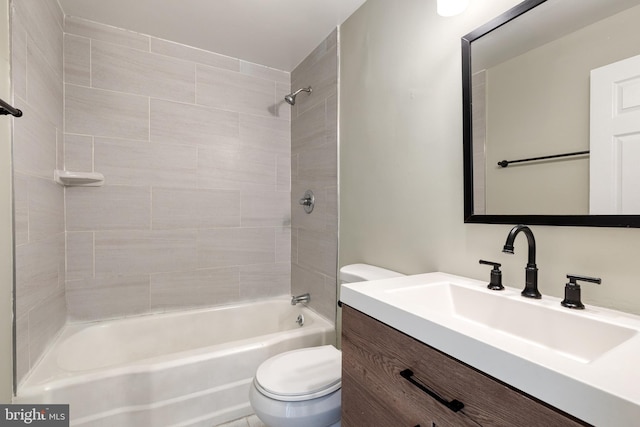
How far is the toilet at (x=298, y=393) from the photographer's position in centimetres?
117

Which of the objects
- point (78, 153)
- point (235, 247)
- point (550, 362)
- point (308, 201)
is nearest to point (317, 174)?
point (308, 201)

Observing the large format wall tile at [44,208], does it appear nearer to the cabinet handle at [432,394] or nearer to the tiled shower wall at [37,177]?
the tiled shower wall at [37,177]

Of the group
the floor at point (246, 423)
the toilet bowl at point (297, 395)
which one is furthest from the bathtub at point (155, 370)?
the toilet bowl at point (297, 395)

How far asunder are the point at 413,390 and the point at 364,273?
79 centimetres

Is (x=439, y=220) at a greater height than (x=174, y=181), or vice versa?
(x=174, y=181)

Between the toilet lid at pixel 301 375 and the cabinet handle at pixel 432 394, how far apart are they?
2.04 ft

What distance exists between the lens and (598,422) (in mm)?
414

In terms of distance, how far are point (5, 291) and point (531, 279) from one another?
186 centimetres

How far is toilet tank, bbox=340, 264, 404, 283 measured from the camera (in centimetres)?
143

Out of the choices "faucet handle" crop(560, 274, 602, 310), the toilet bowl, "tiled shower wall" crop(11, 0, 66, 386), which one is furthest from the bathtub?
"faucet handle" crop(560, 274, 602, 310)

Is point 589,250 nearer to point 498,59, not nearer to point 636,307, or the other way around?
point 636,307

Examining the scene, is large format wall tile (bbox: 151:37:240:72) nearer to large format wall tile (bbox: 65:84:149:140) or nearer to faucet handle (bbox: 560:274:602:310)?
large format wall tile (bbox: 65:84:149:140)

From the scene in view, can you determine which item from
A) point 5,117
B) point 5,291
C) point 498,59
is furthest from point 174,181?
point 498,59

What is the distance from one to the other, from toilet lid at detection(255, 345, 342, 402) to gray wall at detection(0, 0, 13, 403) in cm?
96
